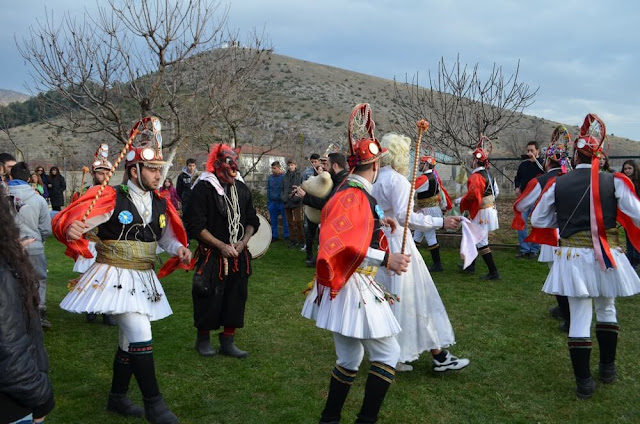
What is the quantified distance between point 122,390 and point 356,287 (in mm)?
2182

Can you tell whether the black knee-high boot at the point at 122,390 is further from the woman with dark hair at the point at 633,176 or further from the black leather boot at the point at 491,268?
the woman with dark hair at the point at 633,176

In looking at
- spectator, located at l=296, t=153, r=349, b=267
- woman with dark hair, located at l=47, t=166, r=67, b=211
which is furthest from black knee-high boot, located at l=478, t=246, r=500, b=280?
woman with dark hair, located at l=47, t=166, r=67, b=211

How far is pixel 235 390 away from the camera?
16.2ft

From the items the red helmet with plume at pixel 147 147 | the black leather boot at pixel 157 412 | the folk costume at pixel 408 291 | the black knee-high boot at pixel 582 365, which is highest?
the red helmet with plume at pixel 147 147

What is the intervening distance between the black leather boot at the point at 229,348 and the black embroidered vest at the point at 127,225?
178cm

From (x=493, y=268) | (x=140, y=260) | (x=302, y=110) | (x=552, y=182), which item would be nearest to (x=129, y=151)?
(x=140, y=260)

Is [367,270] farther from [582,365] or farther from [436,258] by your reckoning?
[436,258]

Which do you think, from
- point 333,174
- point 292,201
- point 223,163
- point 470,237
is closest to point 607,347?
point 470,237

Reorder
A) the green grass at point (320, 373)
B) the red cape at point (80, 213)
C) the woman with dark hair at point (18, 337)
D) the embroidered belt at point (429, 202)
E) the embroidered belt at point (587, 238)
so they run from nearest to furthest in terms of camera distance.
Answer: the woman with dark hair at point (18, 337) → the red cape at point (80, 213) → the green grass at point (320, 373) → the embroidered belt at point (587, 238) → the embroidered belt at point (429, 202)

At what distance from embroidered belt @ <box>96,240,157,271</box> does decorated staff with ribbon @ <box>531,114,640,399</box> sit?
3455mm

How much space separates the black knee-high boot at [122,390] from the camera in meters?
4.34

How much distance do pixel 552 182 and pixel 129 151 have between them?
3.69 metres

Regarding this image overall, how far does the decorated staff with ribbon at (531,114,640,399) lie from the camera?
4617 millimetres

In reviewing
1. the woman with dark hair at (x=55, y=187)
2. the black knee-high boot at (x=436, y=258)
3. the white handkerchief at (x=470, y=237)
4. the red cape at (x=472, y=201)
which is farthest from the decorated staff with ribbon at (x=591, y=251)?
the woman with dark hair at (x=55, y=187)
